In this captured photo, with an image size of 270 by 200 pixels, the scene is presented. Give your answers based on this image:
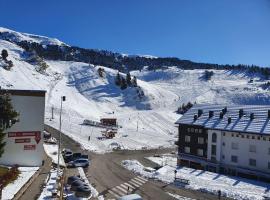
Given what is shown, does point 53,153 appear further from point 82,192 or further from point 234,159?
point 234,159

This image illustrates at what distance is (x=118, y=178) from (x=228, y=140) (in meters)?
21.3

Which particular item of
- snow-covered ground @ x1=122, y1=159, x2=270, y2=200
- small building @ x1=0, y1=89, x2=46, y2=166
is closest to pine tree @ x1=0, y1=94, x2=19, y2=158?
small building @ x1=0, y1=89, x2=46, y2=166

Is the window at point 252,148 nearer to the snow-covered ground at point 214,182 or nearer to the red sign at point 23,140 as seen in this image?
the snow-covered ground at point 214,182

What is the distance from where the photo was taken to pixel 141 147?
286 ft

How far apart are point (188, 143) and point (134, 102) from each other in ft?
359

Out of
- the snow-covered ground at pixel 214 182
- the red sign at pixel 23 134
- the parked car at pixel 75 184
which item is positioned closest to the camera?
the parked car at pixel 75 184

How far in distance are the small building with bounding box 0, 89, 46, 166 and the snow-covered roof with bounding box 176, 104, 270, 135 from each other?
2963cm

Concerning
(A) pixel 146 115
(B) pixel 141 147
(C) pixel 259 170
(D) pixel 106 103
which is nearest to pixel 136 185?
(C) pixel 259 170

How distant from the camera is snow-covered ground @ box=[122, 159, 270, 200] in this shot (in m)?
47.1

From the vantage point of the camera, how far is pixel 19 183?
42.2m

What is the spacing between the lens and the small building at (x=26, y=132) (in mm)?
50844

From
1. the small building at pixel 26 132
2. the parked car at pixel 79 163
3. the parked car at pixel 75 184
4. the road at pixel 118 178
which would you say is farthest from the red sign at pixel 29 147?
the parked car at pixel 75 184

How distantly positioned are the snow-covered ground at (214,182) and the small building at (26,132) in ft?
53.7

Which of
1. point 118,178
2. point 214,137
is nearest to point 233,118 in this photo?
point 214,137
